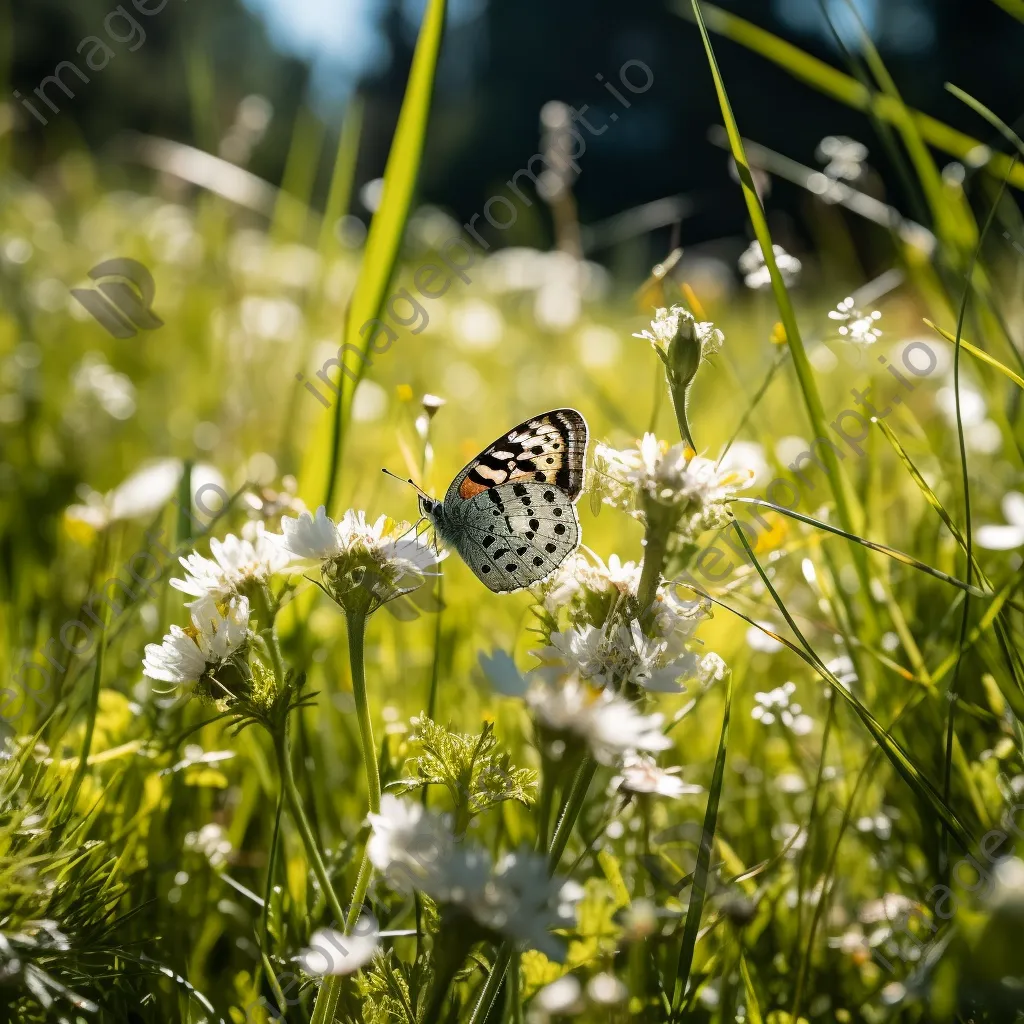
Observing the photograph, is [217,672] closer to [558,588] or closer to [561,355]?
[558,588]

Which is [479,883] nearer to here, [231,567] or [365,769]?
[365,769]

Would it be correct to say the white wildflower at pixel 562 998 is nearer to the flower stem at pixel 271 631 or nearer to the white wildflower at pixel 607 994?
the white wildflower at pixel 607 994

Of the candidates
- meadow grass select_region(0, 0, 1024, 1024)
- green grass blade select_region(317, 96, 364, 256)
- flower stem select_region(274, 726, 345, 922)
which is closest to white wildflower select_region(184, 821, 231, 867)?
meadow grass select_region(0, 0, 1024, 1024)

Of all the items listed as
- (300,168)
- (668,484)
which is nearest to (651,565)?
(668,484)

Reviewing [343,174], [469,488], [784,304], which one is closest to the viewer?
[784,304]

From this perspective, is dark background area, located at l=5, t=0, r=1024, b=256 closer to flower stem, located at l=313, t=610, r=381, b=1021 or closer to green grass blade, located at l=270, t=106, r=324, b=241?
green grass blade, located at l=270, t=106, r=324, b=241

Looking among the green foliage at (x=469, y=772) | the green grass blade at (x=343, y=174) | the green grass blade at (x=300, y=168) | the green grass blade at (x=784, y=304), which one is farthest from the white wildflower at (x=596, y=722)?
the green grass blade at (x=300, y=168)
